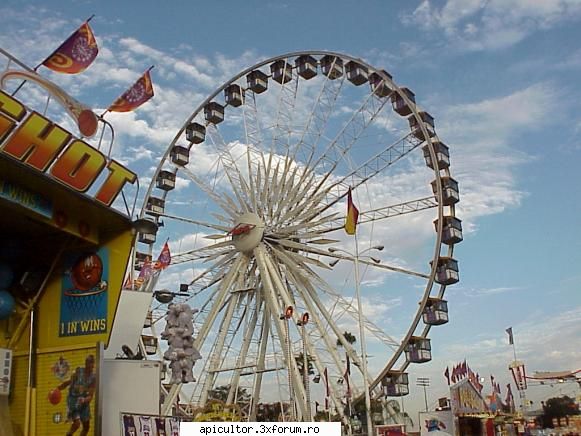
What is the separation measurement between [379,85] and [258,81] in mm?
5555

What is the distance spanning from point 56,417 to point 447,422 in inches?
510

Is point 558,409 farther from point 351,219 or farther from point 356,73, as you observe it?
point 351,219

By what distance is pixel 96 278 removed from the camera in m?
15.5

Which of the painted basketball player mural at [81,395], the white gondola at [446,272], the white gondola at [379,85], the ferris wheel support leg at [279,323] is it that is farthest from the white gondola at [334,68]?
the painted basketball player mural at [81,395]

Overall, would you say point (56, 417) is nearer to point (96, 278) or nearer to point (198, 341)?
point (96, 278)

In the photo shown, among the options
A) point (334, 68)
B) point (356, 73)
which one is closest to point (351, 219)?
point (356, 73)

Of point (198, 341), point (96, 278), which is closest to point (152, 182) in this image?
point (198, 341)

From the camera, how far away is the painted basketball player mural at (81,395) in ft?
47.3

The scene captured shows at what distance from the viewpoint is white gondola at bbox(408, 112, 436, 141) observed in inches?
967

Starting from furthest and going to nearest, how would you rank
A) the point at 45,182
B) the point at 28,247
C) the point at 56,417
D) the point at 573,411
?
the point at 573,411
the point at 28,247
the point at 56,417
the point at 45,182

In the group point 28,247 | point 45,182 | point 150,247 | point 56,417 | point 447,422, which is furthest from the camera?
point 150,247

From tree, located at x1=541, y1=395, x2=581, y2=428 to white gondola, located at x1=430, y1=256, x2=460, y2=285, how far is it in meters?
19.4

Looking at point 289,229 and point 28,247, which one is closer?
point 28,247

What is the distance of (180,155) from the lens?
29234 millimetres
